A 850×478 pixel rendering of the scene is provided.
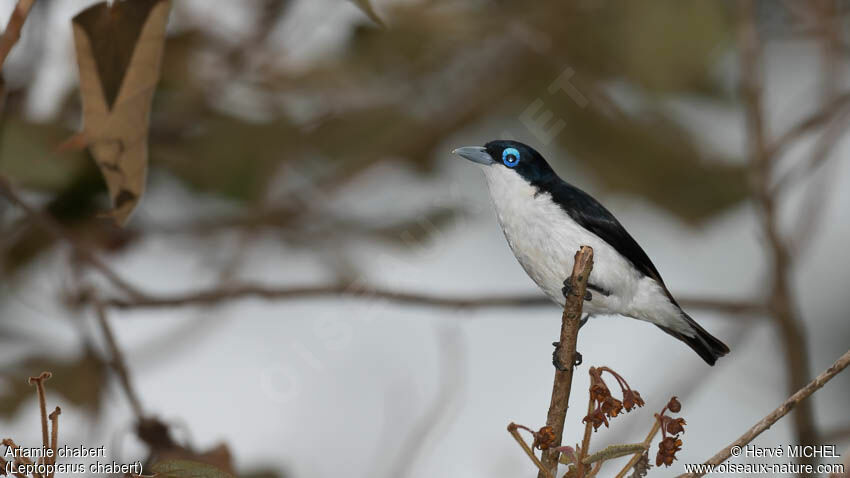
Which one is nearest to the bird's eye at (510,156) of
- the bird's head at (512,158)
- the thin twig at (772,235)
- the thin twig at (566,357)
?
the bird's head at (512,158)

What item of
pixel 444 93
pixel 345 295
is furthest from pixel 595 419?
pixel 444 93

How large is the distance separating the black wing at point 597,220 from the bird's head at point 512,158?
36mm

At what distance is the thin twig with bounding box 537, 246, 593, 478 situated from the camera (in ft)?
4.05

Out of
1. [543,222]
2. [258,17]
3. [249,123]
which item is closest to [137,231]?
[249,123]

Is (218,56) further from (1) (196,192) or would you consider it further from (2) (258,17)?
(1) (196,192)

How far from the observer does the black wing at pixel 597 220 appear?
1.75m

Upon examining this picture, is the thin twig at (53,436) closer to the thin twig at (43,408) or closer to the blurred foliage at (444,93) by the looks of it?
the thin twig at (43,408)

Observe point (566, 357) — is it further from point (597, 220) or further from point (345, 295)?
point (345, 295)

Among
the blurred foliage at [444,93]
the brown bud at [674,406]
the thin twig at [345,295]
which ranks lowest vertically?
the brown bud at [674,406]

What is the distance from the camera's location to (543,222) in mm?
1741

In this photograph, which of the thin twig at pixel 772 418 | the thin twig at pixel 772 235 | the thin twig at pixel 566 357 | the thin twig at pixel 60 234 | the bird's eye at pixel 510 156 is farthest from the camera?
the thin twig at pixel 772 235

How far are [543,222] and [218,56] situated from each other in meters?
2.11

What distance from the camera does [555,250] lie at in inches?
66.6

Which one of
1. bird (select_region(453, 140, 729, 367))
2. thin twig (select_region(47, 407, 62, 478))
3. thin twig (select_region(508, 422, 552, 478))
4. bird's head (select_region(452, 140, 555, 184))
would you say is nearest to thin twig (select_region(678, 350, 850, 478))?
thin twig (select_region(508, 422, 552, 478))
